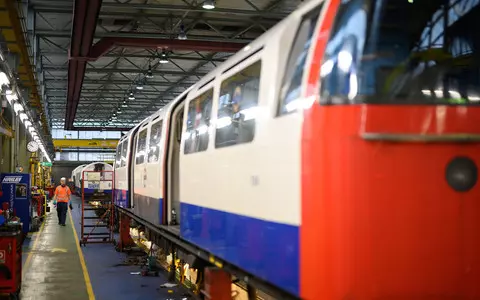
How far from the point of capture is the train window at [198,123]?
6555mm

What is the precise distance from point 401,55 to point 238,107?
1.93 meters

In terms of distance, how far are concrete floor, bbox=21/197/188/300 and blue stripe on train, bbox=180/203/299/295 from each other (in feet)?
11.2

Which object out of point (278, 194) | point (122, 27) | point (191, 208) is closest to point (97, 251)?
point (122, 27)

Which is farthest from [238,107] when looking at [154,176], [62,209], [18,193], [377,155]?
[62,209]

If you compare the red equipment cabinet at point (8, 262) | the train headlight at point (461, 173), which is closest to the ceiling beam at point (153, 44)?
the red equipment cabinet at point (8, 262)

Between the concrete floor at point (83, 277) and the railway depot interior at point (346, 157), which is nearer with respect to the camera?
the railway depot interior at point (346, 157)

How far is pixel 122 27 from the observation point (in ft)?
58.6

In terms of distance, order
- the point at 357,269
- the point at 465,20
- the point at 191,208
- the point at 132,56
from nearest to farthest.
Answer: the point at 357,269 < the point at 465,20 < the point at 191,208 < the point at 132,56

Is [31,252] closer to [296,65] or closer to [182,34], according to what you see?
[182,34]

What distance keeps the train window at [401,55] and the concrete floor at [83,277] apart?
648cm

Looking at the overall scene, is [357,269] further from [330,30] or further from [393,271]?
[330,30]

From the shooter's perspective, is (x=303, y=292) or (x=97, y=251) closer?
(x=303, y=292)

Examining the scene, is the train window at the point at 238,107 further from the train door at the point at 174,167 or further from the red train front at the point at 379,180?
the train door at the point at 174,167

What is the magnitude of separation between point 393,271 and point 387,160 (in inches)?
28.2
